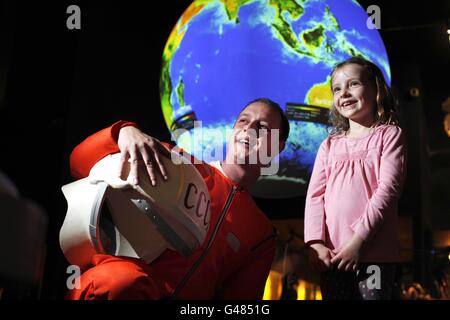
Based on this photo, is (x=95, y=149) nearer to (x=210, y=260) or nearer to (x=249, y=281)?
(x=210, y=260)

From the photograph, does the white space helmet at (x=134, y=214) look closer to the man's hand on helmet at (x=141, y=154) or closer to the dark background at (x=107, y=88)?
the man's hand on helmet at (x=141, y=154)

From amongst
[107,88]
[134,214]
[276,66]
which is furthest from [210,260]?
[107,88]

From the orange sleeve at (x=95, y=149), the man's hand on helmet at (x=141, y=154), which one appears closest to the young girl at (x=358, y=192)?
the man's hand on helmet at (x=141, y=154)

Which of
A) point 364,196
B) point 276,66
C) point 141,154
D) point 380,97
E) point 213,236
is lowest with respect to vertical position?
point 213,236

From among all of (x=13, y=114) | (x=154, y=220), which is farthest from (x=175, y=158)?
(x=13, y=114)

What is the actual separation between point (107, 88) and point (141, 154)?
3.92 feet

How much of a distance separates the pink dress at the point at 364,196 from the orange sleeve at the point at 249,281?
23 cm

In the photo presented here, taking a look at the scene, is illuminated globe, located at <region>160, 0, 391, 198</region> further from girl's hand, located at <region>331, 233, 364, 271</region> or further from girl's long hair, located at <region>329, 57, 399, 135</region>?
girl's hand, located at <region>331, 233, 364, 271</region>

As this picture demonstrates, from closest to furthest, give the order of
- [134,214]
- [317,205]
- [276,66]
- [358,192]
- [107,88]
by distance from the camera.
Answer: [134,214] < [358,192] < [317,205] < [276,66] < [107,88]

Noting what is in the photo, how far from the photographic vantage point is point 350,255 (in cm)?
158

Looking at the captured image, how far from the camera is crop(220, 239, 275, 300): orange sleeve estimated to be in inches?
71.9

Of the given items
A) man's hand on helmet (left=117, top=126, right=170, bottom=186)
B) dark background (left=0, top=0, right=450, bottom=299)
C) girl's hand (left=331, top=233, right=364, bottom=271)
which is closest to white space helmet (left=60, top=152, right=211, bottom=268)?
man's hand on helmet (left=117, top=126, right=170, bottom=186)

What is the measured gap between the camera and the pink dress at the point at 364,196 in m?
1.60

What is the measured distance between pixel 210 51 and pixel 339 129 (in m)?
0.70
